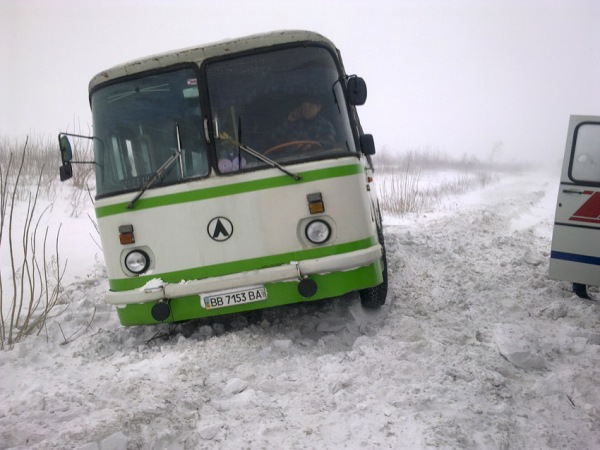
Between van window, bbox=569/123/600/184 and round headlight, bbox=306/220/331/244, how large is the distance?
3.20m

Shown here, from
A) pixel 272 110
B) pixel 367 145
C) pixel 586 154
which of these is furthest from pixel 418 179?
pixel 272 110

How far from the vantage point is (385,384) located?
9.79 feet

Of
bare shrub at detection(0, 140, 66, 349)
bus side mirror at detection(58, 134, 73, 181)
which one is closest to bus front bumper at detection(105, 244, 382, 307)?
bare shrub at detection(0, 140, 66, 349)

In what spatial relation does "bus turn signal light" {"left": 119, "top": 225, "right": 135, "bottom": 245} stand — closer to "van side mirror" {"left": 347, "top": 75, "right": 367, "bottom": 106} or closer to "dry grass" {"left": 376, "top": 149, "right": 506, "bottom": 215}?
"van side mirror" {"left": 347, "top": 75, "right": 367, "bottom": 106}

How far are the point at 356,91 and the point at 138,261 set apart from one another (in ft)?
8.11

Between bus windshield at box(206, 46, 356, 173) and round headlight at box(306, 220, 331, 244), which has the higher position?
bus windshield at box(206, 46, 356, 173)

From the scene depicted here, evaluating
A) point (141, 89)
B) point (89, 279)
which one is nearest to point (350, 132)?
point (141, 89)

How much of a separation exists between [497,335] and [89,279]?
515cm

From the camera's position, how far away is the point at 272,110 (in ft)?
12.7

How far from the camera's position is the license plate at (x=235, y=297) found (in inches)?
149

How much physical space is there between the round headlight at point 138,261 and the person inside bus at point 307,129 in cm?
147

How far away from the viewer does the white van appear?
16.3 feet

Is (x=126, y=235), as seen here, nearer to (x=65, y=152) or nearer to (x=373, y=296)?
(x=65, y=152)

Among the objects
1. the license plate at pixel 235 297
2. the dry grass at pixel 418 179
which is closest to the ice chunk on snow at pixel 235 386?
the license plate at pixel 235 297
